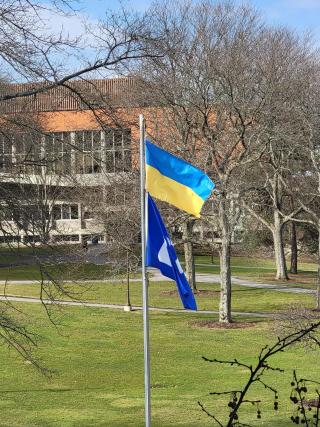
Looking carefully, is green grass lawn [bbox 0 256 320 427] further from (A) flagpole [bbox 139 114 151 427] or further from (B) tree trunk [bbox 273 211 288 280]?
(B) tree trunk [bbox 273 211 288 280]

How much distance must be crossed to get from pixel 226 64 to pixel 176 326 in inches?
383

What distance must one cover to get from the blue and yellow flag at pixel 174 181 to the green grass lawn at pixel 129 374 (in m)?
6.31

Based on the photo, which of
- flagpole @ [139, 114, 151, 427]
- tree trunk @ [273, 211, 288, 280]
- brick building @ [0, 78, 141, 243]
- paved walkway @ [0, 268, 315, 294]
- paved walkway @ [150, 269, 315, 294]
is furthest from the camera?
tree trunk @ [273, 211, 288, 280]

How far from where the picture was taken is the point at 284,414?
13.8m

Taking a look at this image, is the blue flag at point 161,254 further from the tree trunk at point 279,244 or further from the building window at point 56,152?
the tree trunk at point 279,244

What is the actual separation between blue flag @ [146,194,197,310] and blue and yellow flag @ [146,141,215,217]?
0.20m

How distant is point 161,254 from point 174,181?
2.62 feet

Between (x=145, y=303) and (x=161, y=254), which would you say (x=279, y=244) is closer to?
(x=161, y=254)

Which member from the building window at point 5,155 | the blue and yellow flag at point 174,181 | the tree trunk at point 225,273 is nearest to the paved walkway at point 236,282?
the tree trunk at point 225,273

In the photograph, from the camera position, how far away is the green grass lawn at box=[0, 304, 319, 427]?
14062 millimetres

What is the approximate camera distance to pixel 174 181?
7.67 metres

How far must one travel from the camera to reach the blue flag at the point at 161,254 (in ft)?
24.2

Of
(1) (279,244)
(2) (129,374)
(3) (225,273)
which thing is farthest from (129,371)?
(1) (279,244)

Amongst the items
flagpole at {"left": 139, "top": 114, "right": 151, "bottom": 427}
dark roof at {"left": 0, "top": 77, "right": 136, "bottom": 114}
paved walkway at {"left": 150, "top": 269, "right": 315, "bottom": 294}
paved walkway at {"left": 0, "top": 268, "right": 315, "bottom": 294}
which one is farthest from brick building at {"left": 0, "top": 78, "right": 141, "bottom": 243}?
paved walkway at {"left": 150, "top": 269, "right": 315, "bottom": 294}
